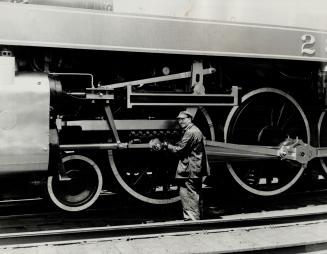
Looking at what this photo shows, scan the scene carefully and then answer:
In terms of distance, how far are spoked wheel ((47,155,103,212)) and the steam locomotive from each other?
0.01m

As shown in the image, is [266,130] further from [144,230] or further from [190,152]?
[144,230]

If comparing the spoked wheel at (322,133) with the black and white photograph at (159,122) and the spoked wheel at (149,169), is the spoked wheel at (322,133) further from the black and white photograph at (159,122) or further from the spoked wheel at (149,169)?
the spoked wheel at (149,169)

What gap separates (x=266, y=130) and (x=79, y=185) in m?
2.28

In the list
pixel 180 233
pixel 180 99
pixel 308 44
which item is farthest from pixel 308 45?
pixel 180 233

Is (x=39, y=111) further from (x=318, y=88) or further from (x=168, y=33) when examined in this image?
(x=318, y=88)

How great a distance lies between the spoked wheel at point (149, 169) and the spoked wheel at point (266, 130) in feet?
1.27

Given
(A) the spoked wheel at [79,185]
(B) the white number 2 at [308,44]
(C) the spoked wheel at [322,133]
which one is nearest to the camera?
(A) the spoked wheel at [79,185]

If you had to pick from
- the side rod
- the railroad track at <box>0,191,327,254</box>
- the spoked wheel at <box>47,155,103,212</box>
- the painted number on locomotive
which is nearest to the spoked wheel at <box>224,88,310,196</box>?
the side rod

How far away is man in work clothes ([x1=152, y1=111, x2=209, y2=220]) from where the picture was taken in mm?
4914

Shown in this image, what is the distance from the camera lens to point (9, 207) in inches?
219

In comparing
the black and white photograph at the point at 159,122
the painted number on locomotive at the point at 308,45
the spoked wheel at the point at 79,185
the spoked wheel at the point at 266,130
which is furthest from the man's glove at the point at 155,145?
the painted number on locomotive at the point at 308,45

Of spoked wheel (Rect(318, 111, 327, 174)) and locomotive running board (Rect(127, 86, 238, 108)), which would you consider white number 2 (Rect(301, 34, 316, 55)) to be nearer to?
locomotive running board (Rect(127, 86, 238, 108))

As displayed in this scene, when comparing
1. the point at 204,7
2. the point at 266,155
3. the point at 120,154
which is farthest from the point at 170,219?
the point at 204,7

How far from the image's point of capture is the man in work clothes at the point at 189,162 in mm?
→ 4914
